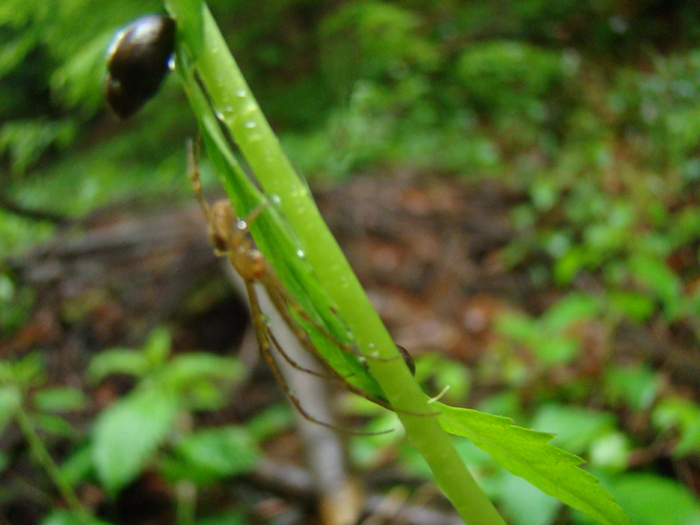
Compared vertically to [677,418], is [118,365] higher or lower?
higher

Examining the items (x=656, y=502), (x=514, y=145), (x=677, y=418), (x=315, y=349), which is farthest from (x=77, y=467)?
(x=514, y=145)

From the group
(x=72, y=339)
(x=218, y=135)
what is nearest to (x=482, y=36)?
(x=72, y=339)

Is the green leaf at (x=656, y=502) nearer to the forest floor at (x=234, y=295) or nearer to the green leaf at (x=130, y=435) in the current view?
the forest floor at (x=234, y=295)

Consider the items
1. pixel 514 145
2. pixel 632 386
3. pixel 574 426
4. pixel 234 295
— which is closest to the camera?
pixel 574 426

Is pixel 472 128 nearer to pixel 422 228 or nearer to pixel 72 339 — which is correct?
pixel 422 228

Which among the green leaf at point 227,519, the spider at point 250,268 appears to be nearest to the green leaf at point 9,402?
the green leaf at point 227,519

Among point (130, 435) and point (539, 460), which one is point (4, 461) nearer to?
point (130, 435)
